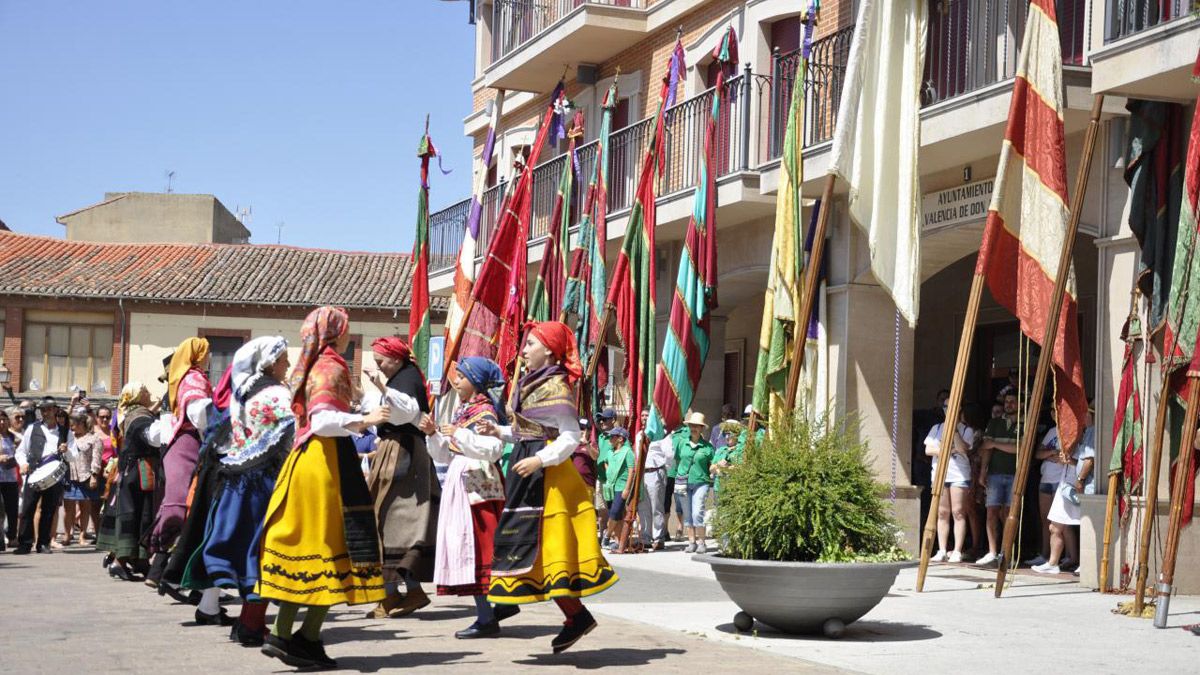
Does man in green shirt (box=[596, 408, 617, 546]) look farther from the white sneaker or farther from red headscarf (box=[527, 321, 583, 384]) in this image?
red headscarf (box=[527, 321, 583, 384])

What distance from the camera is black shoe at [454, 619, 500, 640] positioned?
955 cm

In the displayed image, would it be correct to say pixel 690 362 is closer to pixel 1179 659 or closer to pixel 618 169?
pixel 618 169

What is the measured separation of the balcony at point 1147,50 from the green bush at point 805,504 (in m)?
4.38

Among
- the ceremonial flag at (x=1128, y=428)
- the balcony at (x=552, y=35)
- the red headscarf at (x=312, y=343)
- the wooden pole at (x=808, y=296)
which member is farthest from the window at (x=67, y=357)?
the red headscarf at (x=312, y=343)

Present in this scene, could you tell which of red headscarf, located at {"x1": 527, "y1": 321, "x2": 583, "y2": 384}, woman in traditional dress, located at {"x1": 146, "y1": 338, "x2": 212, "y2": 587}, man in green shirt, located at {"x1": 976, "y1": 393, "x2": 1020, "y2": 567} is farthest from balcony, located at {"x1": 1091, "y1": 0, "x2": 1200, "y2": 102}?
woman in traditional dress, located at {"x1": 146, "y1": 338, "x2": 212, "y2": 587}

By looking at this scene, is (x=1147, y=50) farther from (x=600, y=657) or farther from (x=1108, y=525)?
(x=600, y=657)

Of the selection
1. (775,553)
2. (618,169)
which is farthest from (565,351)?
(618,169)

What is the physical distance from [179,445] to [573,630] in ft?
13.7

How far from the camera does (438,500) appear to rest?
10359 mm

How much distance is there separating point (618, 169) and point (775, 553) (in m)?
13.9

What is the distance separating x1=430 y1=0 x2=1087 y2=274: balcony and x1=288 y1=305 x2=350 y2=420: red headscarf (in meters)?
7.60

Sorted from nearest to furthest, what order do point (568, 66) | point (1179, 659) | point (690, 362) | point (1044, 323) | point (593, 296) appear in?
point (1179, 659)
point (1044, 323)
point (690, 362)
point (593, 296)
point (568, 66)

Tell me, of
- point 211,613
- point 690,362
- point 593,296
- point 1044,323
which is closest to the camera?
point 211,613

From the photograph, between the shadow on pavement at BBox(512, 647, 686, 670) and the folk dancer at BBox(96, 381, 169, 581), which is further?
the folk dancer at BBox(96, 381, 169, 581)
